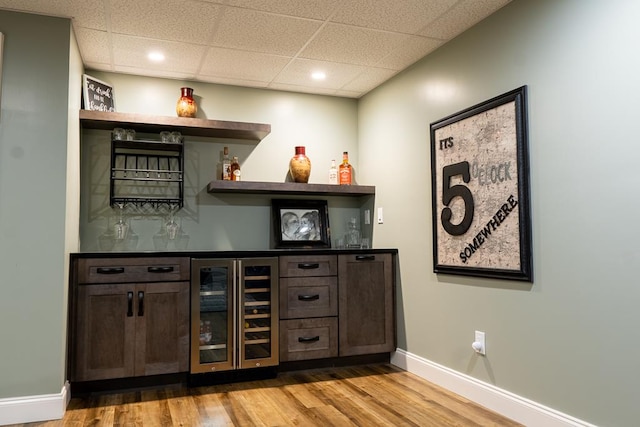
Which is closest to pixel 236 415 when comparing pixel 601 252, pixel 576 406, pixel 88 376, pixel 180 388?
pixel 180 388

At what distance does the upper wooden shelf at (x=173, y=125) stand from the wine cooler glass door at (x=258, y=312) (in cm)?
101

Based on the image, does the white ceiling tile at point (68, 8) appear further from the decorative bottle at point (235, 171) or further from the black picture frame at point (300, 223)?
the black picture frame at point (300, 223)

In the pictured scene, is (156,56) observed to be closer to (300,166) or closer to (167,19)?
(167,19)

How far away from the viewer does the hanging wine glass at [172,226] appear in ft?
11.9

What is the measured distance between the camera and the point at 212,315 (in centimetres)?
317

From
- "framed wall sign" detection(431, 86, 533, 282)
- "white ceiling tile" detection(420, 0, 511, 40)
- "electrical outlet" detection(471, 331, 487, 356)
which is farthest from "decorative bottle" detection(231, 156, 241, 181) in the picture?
"electrical outlet" detection(471, 331, 487, 356)

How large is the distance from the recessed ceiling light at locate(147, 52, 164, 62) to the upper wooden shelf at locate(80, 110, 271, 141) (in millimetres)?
390

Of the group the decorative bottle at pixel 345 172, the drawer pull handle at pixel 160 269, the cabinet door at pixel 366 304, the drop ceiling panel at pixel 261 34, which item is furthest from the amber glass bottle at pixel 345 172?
the drawer pull handle at pixel 160 269

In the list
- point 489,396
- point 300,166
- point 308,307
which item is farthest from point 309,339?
point 300,166

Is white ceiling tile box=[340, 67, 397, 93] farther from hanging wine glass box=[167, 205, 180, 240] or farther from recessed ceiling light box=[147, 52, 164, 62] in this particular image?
hanging wine glass box=[167, 205, 180, 240]

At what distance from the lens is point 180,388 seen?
10.1 feet

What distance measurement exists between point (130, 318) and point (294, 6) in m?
2.07

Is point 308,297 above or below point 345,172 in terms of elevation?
below

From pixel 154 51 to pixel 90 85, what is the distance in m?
0.53
